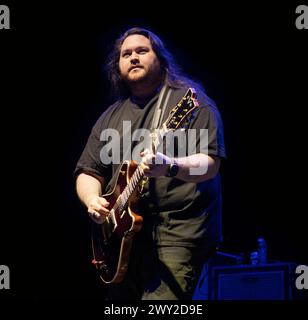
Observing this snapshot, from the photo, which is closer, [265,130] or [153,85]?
[153,85]

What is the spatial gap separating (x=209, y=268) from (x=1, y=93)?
2300 mm

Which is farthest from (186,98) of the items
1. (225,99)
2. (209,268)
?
(225,99)

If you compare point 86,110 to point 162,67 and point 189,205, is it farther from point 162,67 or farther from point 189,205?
point 189,205

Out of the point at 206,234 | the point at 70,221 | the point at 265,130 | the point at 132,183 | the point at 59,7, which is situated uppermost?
the point at 59,7

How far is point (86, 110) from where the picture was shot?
441 cm

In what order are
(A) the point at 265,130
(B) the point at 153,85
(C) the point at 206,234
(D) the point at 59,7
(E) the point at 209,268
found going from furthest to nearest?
(A) the point at 265,130 < (D) the point at 59,7 < (E) the point at 209,268 < (B) the point at 153,85 < (C) the point at 206,234

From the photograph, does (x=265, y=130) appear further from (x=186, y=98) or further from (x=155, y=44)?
(x=186, y=98)

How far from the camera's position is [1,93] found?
4.20 m

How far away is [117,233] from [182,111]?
66cm

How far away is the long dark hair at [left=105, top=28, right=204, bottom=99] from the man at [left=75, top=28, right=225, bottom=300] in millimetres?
13

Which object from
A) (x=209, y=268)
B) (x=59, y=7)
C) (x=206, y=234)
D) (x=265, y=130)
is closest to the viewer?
(x=206, y=234)

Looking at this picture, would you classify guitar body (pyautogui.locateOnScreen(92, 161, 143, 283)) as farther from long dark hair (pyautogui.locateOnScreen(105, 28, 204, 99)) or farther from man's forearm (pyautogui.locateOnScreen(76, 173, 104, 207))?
long dark hair (pyautogui.locateOnScreen(105, 28, 204, 99))

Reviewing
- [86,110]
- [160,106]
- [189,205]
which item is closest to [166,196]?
[189,205]

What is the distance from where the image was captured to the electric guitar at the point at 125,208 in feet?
7.17
